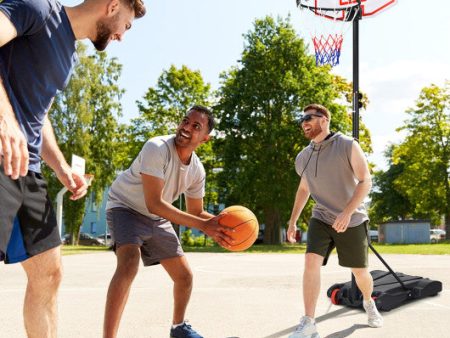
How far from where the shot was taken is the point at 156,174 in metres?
4.46

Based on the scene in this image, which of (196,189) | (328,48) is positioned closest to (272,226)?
(328,48)

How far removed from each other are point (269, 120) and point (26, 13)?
98.1ft

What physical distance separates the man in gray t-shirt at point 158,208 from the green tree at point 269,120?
25541 mm

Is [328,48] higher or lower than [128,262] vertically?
higher

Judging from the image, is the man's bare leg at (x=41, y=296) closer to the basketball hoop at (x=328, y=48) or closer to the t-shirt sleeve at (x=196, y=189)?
the t-shirt sleeve at (x=196, y=189)

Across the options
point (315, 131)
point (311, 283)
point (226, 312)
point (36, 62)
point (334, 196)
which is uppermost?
point (315, 131)

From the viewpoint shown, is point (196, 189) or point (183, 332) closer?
point (183, 332)

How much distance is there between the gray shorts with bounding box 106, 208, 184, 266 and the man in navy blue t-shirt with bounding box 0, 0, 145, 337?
119 centimetres

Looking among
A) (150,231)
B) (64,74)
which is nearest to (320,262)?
(150,231)

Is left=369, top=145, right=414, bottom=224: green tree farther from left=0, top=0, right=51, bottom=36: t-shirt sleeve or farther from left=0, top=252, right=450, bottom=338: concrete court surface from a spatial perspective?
left=0, top=0, right=51, bottom=36: t-shirt sleeve

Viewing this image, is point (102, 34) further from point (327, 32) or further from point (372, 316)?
point (327, 32)

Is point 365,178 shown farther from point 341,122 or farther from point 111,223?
point 341,122

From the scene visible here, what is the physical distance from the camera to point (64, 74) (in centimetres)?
327

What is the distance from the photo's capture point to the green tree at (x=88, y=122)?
3725 cm
